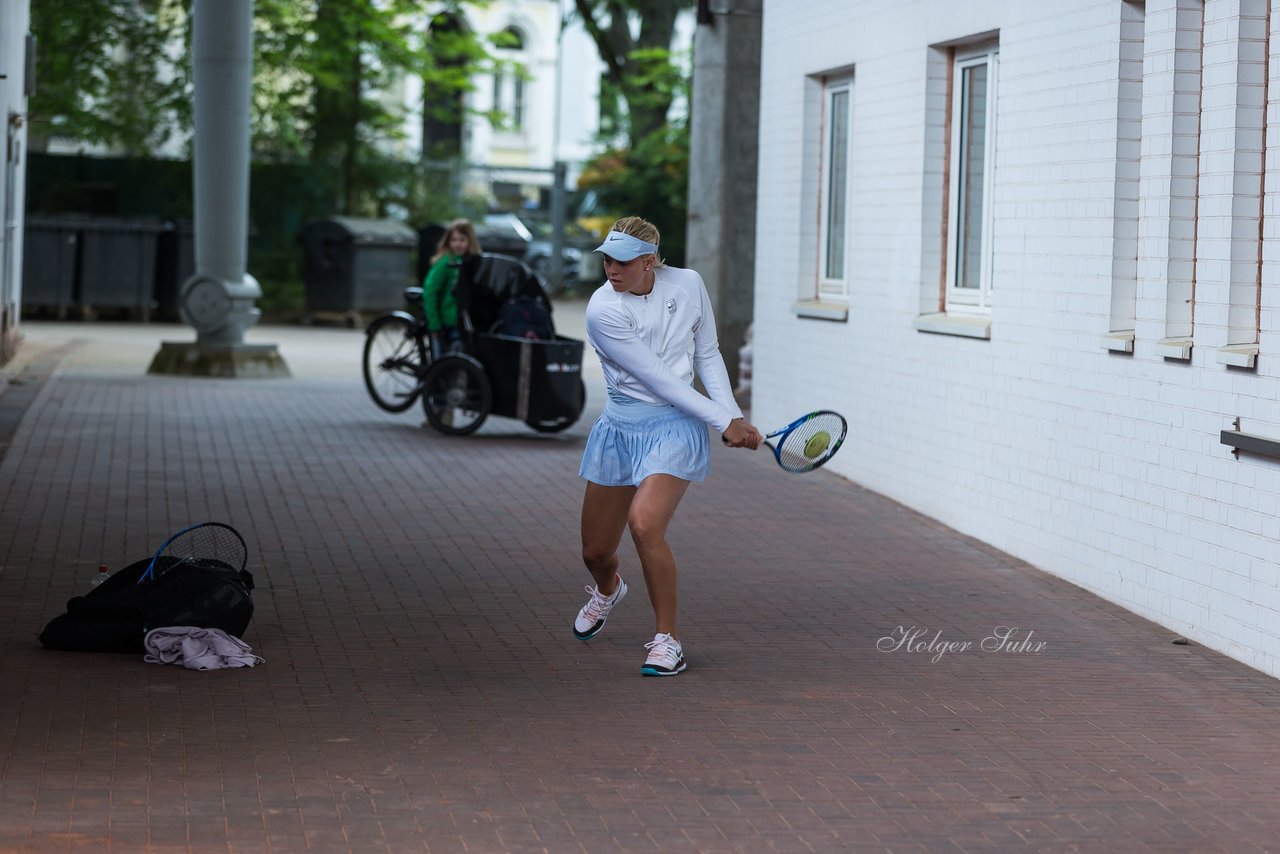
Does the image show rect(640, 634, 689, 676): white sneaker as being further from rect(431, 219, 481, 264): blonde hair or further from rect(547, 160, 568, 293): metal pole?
rect(547, 160, 568, 293): metal pole

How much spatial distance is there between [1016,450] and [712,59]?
980 centimetres

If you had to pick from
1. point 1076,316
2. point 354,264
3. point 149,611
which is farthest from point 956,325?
point 354,264

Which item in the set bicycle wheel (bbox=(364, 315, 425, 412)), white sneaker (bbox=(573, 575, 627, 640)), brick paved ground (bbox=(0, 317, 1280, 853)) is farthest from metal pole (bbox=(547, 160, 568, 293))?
white sneaker (bbox=(573, 575, 627, 640))

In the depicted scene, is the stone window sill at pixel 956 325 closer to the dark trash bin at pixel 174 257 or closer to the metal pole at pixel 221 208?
the metal pole at pixel 221 208

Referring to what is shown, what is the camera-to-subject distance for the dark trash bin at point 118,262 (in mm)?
28234

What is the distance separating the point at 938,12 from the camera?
12.0 metres

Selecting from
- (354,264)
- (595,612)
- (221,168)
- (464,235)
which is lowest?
(595,612)

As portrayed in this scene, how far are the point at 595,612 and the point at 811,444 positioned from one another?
47.2 inches

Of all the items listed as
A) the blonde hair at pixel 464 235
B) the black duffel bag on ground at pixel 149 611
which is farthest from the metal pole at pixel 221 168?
the black duffel bag on ground at pixel 149 611

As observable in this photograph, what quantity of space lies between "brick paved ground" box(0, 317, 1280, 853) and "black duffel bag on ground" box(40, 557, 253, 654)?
0.52 ft

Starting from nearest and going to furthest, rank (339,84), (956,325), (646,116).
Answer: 1. (956,325)
2. (339,84)
3. (646,116)

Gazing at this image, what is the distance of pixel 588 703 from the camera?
6.95 meters

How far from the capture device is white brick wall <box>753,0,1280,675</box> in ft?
26.5

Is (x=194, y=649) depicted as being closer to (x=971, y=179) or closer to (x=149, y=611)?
(x=149, y=611)
